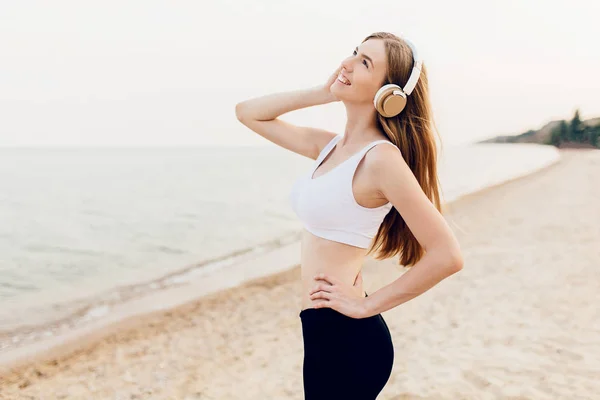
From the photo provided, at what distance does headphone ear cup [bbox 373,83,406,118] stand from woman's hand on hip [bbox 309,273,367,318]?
575 mm

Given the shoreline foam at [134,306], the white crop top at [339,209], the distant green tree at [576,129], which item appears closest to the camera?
the white crop top at [339,209]

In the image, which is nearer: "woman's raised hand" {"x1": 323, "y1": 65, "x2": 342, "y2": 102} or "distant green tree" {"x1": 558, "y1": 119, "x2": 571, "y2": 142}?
"woman's raised hand" {"x1": 323, "y1": 65, "x2": 342, "y2": 102}

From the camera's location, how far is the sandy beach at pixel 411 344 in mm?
4273

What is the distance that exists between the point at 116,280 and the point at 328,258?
8298 millimetres

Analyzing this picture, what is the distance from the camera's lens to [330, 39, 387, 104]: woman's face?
1.68m

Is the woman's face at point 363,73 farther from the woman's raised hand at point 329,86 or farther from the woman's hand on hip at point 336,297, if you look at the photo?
the woman's hand on hip at point 336,297

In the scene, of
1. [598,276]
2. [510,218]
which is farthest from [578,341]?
[510,218]

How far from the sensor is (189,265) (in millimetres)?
10305

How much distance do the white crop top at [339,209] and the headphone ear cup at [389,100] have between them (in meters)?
0.10

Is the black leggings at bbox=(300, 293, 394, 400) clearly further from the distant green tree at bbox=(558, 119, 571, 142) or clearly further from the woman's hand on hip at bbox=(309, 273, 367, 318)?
the distant green tree at bbox=(558, 119, 571, 142)

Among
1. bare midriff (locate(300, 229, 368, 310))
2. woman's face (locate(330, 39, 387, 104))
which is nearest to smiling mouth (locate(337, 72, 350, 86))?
woman's face (locate(330, 39, 387, 104))

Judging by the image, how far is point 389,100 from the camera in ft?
5.29

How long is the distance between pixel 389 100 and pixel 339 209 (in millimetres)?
376

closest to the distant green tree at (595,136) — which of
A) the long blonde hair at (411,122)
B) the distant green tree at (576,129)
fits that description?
the distant green tree at (576,129)
